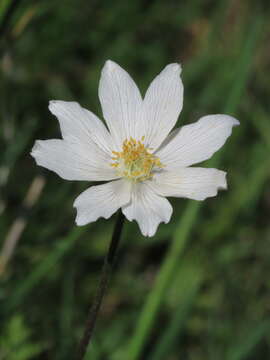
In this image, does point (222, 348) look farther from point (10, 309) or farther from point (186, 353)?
point (10, 309)

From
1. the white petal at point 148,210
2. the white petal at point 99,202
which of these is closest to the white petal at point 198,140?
the white petal at point 148,210

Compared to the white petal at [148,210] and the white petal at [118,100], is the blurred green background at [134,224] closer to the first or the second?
the white petal at [118,100]

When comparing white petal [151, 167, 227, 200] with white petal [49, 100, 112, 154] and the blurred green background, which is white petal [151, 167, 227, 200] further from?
the blurred green background

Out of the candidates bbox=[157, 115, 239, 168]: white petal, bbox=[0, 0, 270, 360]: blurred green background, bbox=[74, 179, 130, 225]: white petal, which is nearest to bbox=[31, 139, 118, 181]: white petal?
bbox=[74, 179, 130, 225]: white petal

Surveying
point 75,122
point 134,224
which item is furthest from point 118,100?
point 134,224

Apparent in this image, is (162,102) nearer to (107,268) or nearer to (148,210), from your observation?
(148,210)

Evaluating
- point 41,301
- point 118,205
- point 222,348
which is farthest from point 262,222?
point 118,205
